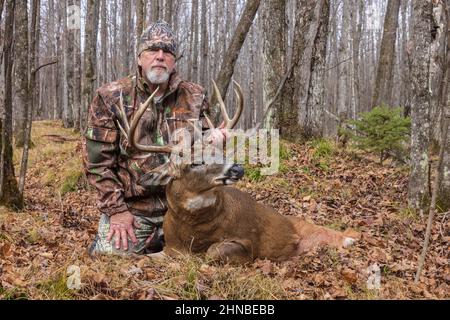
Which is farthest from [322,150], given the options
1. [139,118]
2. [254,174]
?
[139,118]

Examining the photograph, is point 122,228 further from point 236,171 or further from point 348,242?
point 348,242

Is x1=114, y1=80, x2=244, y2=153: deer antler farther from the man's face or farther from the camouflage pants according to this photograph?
the camouflage pants

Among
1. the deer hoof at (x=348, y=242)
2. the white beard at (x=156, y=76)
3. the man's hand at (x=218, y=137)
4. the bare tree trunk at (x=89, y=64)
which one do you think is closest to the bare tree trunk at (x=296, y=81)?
the deer hoof at (x=348, y=242)

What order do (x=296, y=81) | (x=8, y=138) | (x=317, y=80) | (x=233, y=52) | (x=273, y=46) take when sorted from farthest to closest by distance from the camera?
(x=233, y=52)
(x=273, y=46)
(x=296, y=81)
(x=317, y=80)
(x=8, y=138)

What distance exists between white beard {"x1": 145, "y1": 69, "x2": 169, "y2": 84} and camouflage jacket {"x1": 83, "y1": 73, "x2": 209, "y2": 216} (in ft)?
0.40

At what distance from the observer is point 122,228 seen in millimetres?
5086

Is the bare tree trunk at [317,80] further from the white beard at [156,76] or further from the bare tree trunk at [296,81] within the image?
the white beard at [156,76]

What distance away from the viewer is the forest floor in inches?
143

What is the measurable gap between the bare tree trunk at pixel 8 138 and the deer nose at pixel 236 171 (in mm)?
3483

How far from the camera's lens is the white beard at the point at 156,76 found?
5.20m

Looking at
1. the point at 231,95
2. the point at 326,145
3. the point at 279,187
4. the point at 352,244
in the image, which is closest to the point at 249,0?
the point at 326,145

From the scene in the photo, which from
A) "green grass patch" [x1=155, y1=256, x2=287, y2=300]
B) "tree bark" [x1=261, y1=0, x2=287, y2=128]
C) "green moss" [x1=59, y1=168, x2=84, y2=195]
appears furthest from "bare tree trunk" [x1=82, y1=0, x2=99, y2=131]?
"green grass patch" [x1=155, y1=256, x2=287, y2=300]

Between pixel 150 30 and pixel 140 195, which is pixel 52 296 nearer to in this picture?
pixel 140 195

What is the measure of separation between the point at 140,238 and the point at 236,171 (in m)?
1.33
